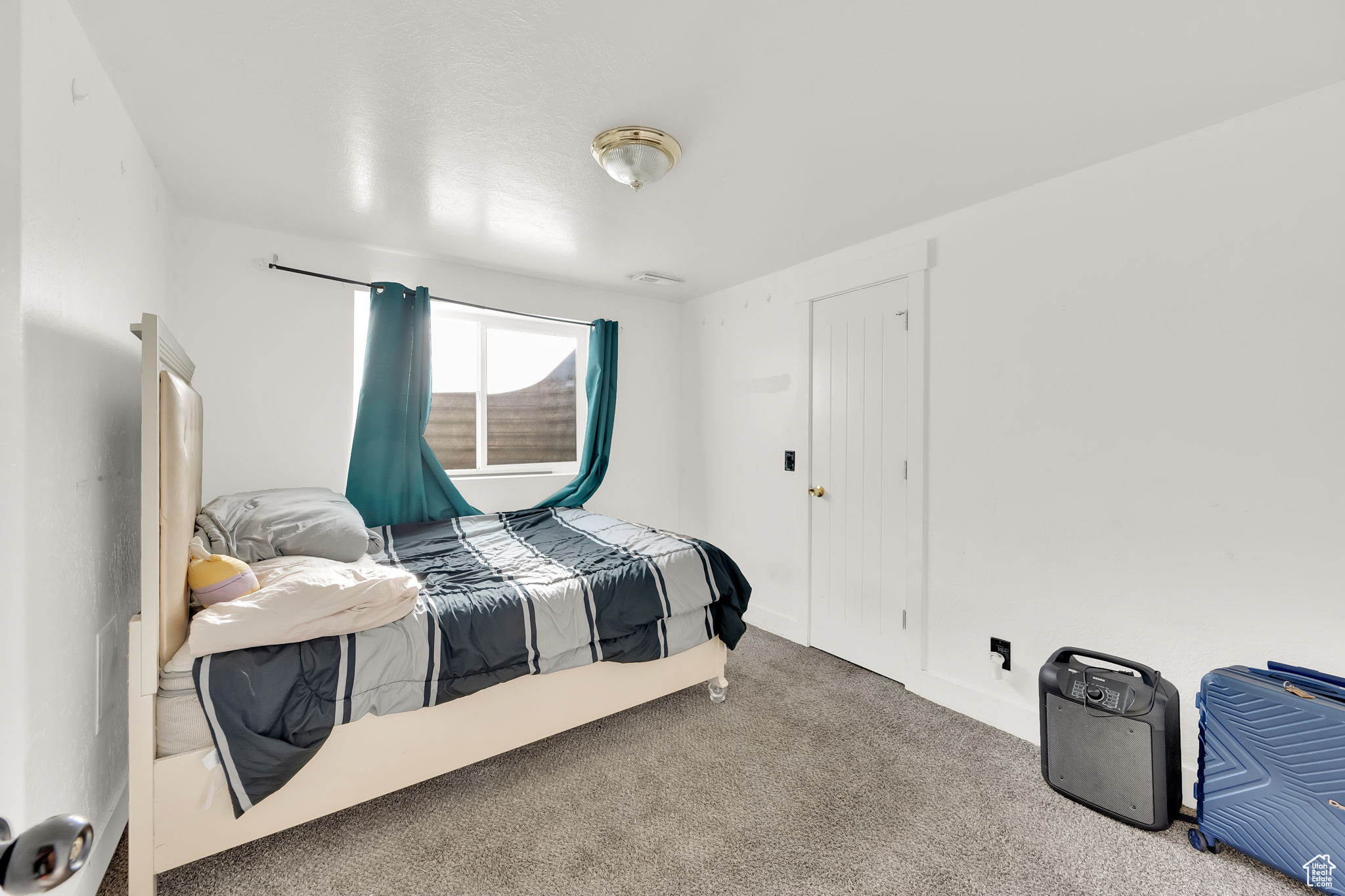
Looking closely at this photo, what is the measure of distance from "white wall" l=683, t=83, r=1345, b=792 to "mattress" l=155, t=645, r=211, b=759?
290cm

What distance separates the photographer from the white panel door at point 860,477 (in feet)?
9.68

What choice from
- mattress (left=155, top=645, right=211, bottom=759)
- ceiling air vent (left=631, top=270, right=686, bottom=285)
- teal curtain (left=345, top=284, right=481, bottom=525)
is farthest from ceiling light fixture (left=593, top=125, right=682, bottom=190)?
mattress (left=155, top=645, right=211, bottom=759)

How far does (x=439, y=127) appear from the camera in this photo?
1.96 m

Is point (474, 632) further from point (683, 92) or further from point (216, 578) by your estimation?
A: point (683, 92)

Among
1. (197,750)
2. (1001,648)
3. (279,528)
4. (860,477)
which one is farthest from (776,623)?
(197,750)

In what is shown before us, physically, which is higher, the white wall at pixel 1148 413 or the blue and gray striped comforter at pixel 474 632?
the white wall at pixel 1148 413

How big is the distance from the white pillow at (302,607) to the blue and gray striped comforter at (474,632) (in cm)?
5

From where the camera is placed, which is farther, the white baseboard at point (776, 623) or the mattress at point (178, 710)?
the white baseboard at point (776, 623)

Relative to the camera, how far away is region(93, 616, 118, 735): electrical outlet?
164 centimetres

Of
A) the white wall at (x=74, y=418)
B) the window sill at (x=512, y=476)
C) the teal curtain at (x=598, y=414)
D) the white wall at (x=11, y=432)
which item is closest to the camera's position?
the white wall at (x=11, y=432)

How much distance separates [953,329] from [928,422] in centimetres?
46

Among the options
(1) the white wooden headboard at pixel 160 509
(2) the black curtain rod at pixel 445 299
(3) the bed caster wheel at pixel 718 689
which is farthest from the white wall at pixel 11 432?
(3) the bed caster wheel at pixel 718 689

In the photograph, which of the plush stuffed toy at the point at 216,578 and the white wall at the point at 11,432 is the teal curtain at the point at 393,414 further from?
the white wall at the point at 11,432

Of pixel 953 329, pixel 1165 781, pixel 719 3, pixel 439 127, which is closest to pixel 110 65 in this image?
pixel 439 127
